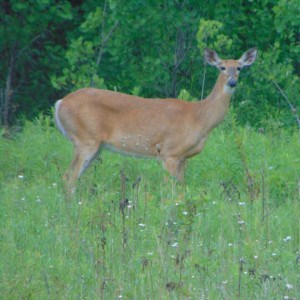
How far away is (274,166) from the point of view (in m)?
9.63

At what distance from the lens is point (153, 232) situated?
7027 mm

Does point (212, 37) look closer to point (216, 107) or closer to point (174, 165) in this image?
point (216, 107)

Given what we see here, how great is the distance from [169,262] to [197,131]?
14.0 ft

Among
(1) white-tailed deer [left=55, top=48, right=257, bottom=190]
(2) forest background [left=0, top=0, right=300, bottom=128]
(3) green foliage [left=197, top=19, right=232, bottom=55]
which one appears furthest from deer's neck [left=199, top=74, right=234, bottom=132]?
(2) forest background [left=0, top=0, right=300, bottom=128]

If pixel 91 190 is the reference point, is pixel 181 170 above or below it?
below

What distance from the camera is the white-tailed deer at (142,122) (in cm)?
1040

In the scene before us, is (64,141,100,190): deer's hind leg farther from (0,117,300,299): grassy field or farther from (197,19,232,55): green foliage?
(197,19,232,55): green foliage

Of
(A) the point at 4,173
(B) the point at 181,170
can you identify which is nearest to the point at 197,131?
(B) the point at 181,170

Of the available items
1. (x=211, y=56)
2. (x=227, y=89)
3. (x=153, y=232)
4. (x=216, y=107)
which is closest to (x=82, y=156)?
A: (x=216, y=107)

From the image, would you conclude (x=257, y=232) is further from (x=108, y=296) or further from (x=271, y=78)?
(x=271, y=78)

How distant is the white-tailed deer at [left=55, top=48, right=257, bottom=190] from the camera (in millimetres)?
10398

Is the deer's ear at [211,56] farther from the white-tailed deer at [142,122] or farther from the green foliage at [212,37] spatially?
the green foliage at [212,37]

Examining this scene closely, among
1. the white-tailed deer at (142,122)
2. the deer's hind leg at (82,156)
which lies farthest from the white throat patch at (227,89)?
the deer's hind leg at (82,156)

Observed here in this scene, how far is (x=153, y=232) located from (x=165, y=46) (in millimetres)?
8013
